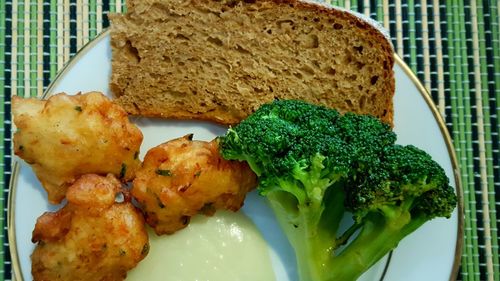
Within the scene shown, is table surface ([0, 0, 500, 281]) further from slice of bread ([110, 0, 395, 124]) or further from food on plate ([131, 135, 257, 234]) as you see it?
food on plate ([131, 135, 257, 234])

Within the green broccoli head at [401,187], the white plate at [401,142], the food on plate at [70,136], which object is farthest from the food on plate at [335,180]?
the food on plate at [70,136]

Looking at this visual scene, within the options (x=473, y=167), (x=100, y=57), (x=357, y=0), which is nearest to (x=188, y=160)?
(x=100, y=57)

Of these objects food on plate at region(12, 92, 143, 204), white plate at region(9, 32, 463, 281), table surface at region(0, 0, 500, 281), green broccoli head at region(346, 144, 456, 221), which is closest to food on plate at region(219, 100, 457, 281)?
green broccoli head at region(346, 144, 456, 221)

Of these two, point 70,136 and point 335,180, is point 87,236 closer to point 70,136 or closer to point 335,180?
point 70,136

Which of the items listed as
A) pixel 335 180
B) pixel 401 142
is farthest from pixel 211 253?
pixel 401 142

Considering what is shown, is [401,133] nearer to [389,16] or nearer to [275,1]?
[389,16]

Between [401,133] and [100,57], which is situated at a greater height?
[100,57]
